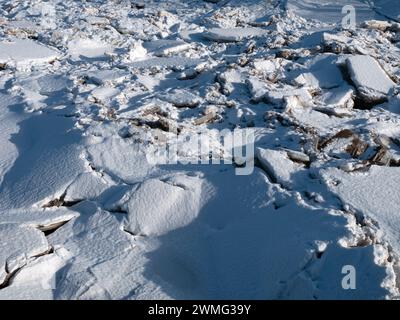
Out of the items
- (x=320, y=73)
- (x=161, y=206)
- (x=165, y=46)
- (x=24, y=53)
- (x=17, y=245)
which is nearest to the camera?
(x=17, y=245)

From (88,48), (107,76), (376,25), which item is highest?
(107,76)

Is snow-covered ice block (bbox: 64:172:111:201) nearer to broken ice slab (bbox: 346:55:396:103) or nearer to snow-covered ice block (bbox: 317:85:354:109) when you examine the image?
snow-covered ice block (bbox: 317:85:354:109)

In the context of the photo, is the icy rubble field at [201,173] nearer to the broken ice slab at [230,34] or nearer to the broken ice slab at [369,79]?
the broken ice slab at [369,79]

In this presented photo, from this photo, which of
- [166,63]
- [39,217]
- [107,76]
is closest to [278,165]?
[39,217]

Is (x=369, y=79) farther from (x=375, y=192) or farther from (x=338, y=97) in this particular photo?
(x=375, y=192)

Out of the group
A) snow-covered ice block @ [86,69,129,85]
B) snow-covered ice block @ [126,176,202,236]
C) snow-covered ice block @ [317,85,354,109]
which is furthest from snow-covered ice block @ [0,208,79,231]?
snow-covered ice block @ [317,85,354,109]
